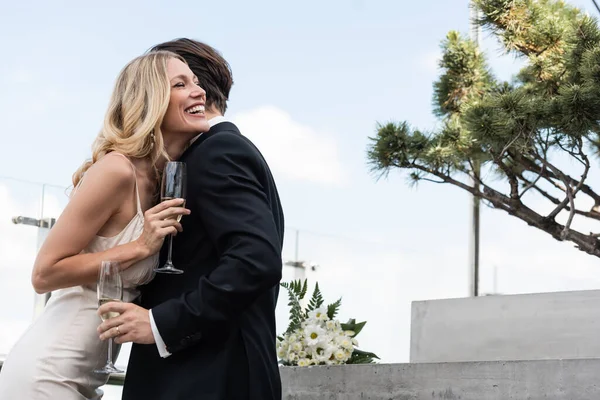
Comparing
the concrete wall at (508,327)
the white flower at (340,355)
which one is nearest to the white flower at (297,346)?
the white flower at (340,355)

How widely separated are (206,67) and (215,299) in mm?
472

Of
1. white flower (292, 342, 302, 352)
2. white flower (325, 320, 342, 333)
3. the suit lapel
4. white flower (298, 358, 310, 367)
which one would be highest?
the suit lapel

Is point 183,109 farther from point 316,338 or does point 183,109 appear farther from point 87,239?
point 316,338

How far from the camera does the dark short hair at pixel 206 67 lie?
1621 millimetres

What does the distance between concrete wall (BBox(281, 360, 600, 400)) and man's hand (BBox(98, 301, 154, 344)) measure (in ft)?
3.77

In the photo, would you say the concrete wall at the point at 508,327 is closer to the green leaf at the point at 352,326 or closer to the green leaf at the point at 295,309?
the green leaf at the point at 352,326

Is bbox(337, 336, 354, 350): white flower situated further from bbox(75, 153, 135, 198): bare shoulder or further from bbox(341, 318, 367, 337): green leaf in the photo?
bbox(75, 153, 135, 198): bare shoulder

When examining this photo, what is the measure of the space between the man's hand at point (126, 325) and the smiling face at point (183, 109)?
29 centimetres

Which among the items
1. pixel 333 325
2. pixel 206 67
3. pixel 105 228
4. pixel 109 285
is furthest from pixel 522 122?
pixel 109 285

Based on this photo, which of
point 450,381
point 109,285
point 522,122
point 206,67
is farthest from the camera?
point 522,122

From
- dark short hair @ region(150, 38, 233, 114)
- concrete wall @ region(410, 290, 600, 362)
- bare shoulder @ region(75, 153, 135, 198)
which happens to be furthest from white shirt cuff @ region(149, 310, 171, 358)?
concrete wall @ region(410, 290, 600, 362)

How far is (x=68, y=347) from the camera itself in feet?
4.66

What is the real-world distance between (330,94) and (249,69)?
108 centimetres

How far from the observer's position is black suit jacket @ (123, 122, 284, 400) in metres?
1.34
